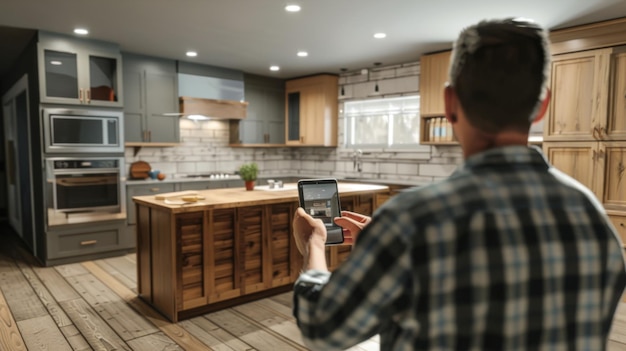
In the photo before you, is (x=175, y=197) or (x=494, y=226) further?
(x=175, y=197)

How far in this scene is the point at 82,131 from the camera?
177 inches

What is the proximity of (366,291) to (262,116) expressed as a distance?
249 inches

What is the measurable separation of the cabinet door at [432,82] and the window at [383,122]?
517 mm

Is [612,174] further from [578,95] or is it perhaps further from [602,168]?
[578,95]

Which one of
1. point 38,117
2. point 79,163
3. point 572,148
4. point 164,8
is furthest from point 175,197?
point 572,148

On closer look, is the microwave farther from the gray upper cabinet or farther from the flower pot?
the flower pot

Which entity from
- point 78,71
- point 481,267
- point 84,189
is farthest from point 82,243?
point 481,267

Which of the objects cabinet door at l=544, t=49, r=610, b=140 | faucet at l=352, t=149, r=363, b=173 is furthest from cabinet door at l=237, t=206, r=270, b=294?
faucet at l=352, t=149, r=363, b=173

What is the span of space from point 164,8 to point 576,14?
3519 mm

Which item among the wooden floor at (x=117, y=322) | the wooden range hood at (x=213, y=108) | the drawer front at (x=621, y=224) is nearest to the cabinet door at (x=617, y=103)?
the drawer front at (x=621, y=224)

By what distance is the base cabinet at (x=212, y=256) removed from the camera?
302cm

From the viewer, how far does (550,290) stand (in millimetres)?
661

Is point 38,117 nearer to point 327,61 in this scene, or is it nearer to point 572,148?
point 327,61

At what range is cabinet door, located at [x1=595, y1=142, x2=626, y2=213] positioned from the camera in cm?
371
